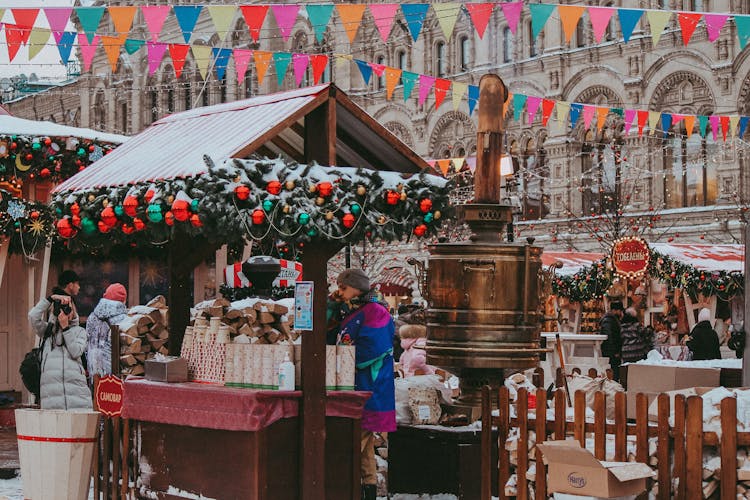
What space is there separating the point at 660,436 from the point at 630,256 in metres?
12.7

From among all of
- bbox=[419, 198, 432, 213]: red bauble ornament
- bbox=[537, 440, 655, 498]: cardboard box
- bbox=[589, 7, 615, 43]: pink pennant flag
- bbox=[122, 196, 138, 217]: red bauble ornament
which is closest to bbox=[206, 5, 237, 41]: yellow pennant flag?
bbox=[589, 7, 615, 43]: pink pennant flag

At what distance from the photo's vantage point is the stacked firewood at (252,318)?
8.20 metres

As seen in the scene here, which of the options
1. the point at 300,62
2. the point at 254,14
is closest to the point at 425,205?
the point at 254,14

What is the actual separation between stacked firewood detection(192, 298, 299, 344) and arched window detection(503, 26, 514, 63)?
24344 millimetres

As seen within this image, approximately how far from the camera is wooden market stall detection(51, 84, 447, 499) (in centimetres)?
721

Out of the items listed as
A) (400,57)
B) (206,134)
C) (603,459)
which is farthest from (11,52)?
(400,57)

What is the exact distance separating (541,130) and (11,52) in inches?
710

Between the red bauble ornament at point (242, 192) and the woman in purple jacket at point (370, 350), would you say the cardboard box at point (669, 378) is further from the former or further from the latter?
the red bauble ornament at point (242, 192)

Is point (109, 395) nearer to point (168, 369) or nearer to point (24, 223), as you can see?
point (168, 369)

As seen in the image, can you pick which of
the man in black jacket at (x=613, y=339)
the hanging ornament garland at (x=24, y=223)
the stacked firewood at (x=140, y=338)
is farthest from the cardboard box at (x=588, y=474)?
the man in black jacket at (x=613, y=339)

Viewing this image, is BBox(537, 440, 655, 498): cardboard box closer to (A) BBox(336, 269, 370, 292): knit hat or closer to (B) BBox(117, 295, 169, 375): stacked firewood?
(A) BBox(336, 269, 370, 292): knit hat

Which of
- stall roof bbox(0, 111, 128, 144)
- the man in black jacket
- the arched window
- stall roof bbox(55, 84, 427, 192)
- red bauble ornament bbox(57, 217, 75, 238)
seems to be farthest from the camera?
the arched window

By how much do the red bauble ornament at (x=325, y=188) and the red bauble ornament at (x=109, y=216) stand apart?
1615mm

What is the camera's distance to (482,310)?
→ 8633 millimetres
